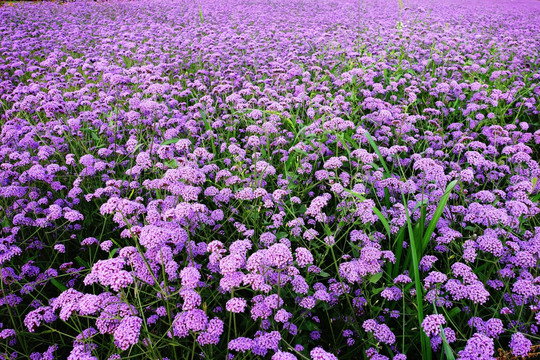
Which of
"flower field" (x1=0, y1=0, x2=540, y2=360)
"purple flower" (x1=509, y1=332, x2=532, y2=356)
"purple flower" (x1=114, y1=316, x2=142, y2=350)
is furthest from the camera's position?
"flower field" (x1=0, y1=0, x2=540, y2=360)

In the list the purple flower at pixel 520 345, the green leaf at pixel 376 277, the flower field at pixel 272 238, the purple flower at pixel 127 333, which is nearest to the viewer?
the purple flower at pixel 127 333

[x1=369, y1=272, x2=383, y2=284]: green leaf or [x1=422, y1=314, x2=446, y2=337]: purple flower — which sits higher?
[x1=422, y1=314, x2=446, y2=337]: purple flower

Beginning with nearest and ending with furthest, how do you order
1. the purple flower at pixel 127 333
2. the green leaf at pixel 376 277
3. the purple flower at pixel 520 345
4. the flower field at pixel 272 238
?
the purple flower at pixel 127 333
the purple flower at pixel 520 345
the flower field at pixel 272 238
the green leaf at pixel 376 277

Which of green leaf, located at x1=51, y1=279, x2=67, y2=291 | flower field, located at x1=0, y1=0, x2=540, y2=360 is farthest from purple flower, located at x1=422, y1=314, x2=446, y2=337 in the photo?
green leaf, located at x1=51, y1=279, x2=67, y2=291

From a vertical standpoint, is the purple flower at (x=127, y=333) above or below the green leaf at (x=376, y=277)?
above

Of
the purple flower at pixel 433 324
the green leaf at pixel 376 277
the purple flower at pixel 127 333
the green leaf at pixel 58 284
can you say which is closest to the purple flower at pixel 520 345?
the purple flower at pixel 433 324

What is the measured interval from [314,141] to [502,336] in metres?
2.39

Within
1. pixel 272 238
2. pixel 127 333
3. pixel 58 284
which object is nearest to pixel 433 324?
pixel 272 238

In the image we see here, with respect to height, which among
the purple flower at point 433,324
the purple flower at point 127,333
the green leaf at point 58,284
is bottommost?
the green leaf at point 58,284

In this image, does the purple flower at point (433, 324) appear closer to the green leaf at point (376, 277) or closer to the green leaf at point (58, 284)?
the green leaf at point (376, 277)

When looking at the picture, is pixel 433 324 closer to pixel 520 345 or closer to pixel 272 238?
pixel 520 345

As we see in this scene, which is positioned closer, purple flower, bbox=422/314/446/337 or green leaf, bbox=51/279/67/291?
purple flower, bbox=422/314/446/337

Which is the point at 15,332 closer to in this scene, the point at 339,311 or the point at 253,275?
the point at 253,275

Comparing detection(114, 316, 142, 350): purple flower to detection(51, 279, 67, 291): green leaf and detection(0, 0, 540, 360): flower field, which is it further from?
detection(51, 279, 67, 291): green leaf
